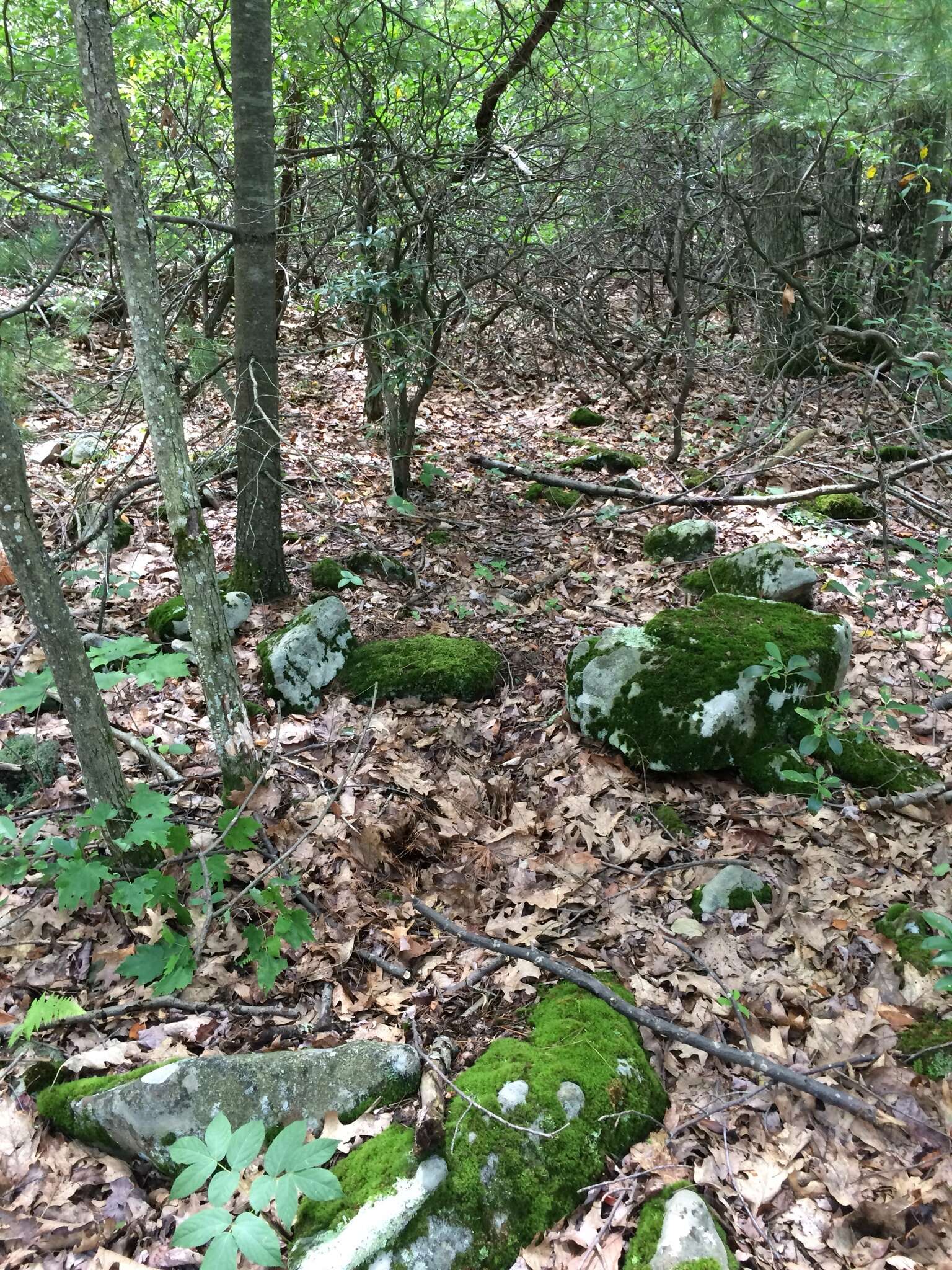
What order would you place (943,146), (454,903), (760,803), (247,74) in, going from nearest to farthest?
(454,903) → (760,803) → (247,74) → (943,146)

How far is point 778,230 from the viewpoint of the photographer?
9.22 meters

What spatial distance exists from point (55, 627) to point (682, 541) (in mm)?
4709

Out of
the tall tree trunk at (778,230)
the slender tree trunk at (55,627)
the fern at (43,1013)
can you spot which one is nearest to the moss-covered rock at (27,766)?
the slender tree trunk at (55,627)

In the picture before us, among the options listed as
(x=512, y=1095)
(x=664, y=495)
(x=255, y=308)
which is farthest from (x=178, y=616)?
(x=664, y=495)

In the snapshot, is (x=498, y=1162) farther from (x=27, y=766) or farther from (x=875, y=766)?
(x=27, y=766)

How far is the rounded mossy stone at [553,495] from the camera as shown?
7215 millimetres

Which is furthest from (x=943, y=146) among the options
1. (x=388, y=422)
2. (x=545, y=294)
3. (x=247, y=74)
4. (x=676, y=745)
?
(x=676, y=745)

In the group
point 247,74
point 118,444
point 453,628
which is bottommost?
point 453,628

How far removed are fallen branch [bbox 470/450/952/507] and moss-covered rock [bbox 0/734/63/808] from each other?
486cm

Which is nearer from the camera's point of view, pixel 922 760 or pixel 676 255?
pixel 922 760

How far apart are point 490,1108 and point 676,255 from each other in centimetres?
901

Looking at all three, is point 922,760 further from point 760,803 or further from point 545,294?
point 545,294

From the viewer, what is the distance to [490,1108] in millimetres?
2371

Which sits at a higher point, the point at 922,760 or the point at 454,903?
the point at 922,760
